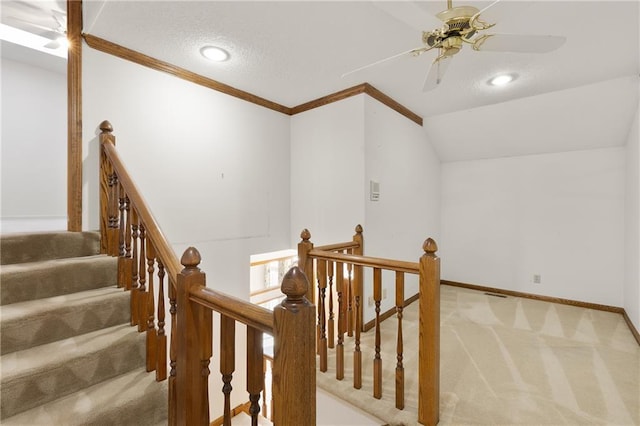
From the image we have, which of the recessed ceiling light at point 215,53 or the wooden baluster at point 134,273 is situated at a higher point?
the recessed ceiling light at point 215,53

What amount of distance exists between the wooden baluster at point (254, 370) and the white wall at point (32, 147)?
3587 millimetres

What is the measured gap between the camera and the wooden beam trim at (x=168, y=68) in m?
2.28

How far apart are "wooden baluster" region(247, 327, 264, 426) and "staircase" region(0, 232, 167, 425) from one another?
924 mm

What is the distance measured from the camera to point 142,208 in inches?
66.2

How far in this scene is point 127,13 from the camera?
1983mm

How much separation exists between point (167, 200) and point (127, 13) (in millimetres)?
1473

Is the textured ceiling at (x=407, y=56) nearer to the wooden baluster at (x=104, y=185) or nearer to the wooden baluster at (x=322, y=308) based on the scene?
the wooden baluster at (x=104, y=185)

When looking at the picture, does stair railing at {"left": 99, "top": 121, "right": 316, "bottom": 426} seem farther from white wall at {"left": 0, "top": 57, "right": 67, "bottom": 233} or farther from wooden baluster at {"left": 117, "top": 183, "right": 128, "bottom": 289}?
white wall at {"left": 0, "top": 57, "right": 67, "bottom": 233}

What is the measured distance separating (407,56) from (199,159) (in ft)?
7.30

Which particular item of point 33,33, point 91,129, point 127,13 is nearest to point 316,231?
point 91,129

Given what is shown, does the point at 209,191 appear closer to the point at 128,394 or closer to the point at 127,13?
the point at 127,13

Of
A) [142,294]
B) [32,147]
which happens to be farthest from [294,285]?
[32,147]

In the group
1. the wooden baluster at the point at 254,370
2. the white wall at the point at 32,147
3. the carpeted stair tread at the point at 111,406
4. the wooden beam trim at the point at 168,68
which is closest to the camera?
the wooden baluster at the point at 254,370

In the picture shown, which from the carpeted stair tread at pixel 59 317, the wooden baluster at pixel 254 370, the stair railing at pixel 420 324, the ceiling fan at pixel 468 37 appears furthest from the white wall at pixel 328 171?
the wooden baluster at pixel 254 370
